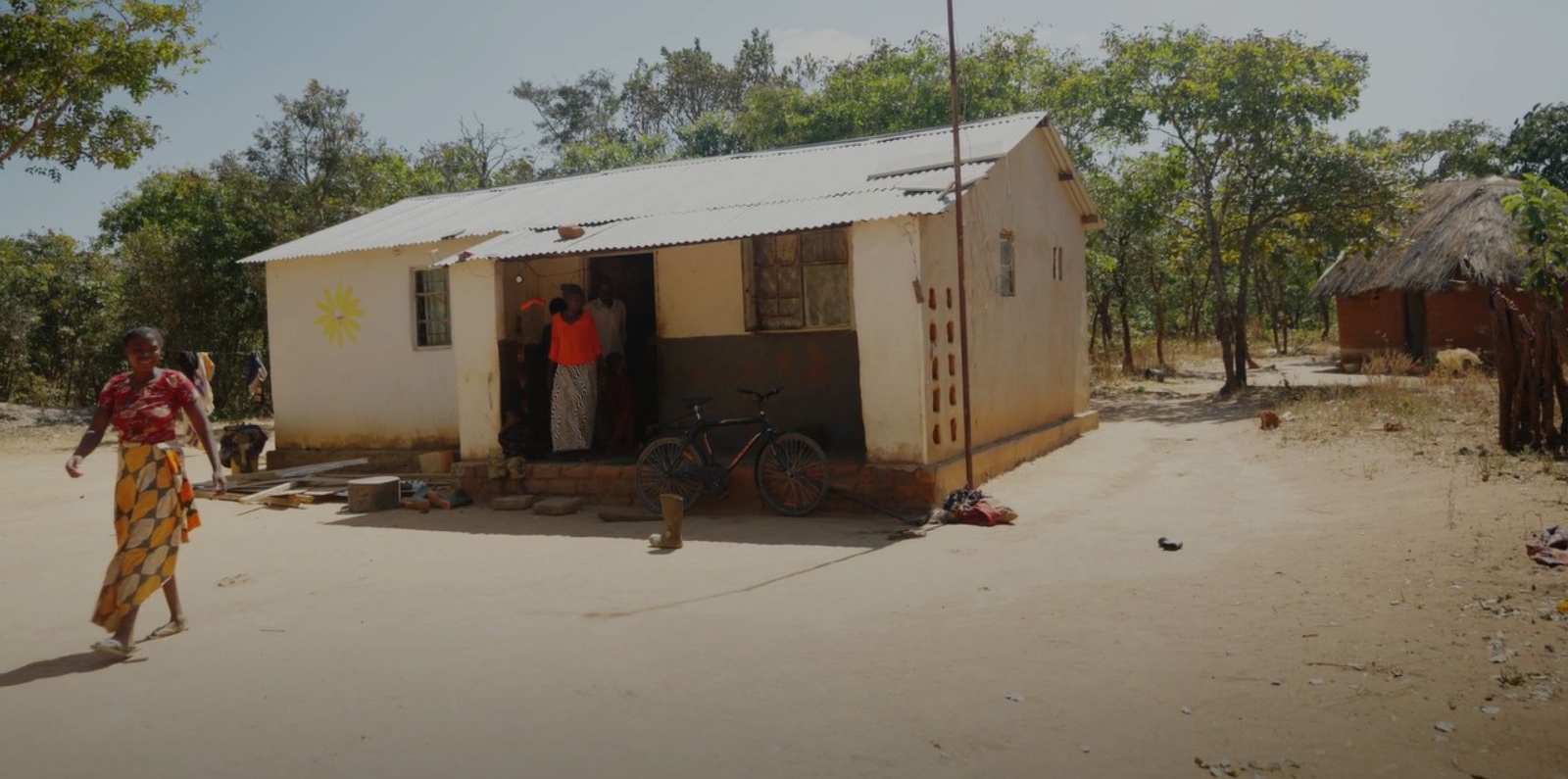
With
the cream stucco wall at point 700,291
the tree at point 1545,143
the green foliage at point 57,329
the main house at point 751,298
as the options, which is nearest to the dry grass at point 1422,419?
the main house at point 751,298

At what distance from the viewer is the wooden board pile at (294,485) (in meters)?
10.9

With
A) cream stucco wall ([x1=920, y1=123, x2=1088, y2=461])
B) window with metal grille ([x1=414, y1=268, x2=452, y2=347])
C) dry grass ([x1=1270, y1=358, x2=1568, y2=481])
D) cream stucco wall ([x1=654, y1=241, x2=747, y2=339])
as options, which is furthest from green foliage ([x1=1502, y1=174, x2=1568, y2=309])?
window with metal grille ([x1=414, y1=268, x2=452, y2=347])

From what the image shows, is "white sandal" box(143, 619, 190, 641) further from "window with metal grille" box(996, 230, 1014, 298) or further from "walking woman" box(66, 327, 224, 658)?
"window with metal grille" box(996, 230, 1014, 298)

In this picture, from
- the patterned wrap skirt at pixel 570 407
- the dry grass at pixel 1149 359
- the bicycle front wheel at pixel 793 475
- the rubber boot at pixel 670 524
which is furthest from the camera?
the dry grass at pixel 1149 359

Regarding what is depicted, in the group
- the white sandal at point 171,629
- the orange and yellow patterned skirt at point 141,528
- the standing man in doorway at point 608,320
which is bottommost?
the white sandal at point 171,629

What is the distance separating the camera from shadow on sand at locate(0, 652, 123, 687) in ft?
15.6

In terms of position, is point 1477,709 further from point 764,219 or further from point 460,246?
point 460,246

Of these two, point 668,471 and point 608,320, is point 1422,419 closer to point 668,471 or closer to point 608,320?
point 668,471

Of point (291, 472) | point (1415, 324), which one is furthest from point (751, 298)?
point (1415, 324)

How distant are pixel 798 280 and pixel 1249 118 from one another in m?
9.83

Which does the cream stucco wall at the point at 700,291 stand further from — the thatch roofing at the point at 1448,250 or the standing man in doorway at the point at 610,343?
the thatch roofing at the point at 1448,250

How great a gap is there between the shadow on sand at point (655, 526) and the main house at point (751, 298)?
720 millimetres

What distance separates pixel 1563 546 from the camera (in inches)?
225

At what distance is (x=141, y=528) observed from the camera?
5105mm
